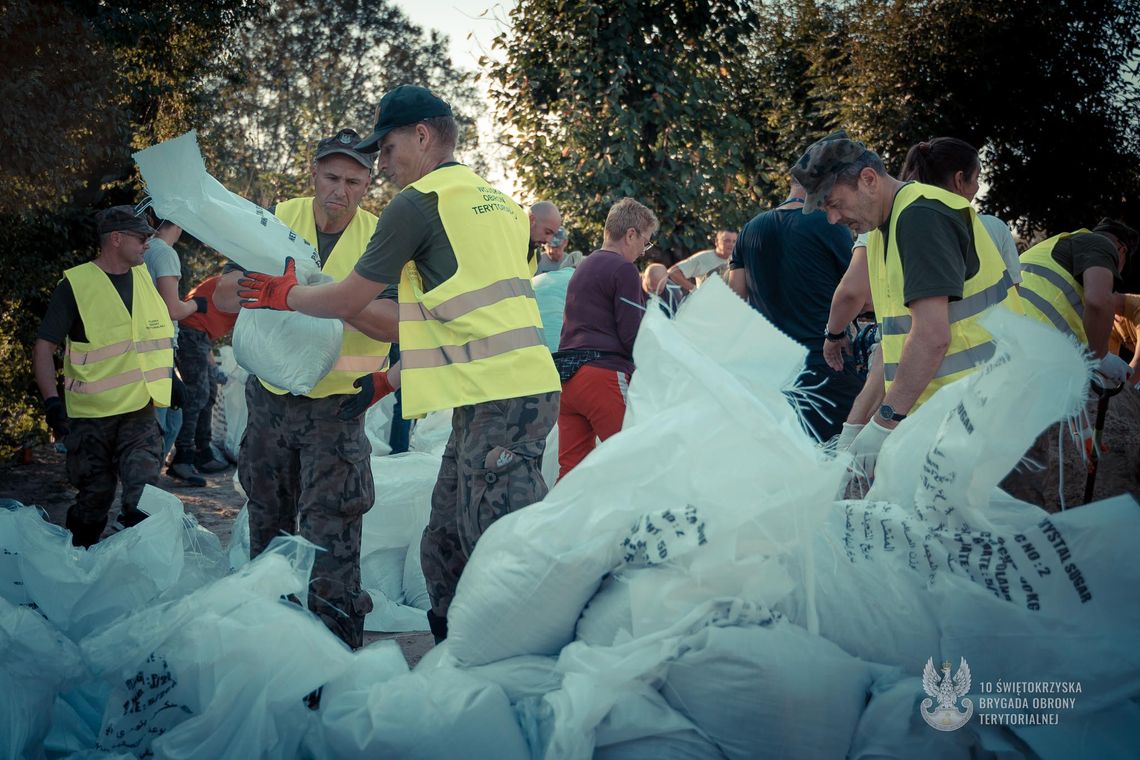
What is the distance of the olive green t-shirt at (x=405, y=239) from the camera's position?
2.78 meters

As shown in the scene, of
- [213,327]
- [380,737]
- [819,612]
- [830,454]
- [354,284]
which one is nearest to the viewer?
[380,737]

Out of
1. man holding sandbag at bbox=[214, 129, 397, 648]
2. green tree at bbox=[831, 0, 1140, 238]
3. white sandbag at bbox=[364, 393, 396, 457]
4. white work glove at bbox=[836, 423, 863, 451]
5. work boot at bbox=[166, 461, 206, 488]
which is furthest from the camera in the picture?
green tree at bbox=[831, 0, 1140, 238]

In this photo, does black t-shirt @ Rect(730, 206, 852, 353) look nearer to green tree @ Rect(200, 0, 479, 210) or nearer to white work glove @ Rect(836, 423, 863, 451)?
white work glove @ Rect(836, 423, 863, 451)

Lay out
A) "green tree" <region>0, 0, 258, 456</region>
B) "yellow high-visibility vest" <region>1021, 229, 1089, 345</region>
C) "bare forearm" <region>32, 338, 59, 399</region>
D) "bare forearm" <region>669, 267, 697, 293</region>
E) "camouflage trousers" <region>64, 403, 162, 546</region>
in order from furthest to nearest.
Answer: "bare forearm" <region>669, 267, 697, 293</region> < "green tree" <region>0, 0, 258, 456</region> < "bare forearm" <region>32, 338, 59, 399</region> < "camouflage trousers" <region>64, 403, 162, 546</region> < "yellow high-visibility vest" <region>1021, 229, 1089, 345</region>

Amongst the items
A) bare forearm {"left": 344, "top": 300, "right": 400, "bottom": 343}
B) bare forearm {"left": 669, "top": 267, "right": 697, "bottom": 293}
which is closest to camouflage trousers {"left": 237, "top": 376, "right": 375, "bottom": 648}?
bare forearm {"left": 344, "top": 300, "right": 400, "bottom": 343}

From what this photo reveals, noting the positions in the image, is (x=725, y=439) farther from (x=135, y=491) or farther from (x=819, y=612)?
(x=135, y=491)

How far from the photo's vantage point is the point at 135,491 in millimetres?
4852

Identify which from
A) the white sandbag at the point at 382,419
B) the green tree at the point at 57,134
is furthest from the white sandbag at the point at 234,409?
the white sandbag at the point at 382,419

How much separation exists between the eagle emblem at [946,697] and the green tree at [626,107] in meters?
8.35

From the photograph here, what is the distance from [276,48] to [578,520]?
2177 cm

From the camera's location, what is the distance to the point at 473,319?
2.82 metres

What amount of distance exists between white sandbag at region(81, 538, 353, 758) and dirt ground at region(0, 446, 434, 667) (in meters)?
3.62

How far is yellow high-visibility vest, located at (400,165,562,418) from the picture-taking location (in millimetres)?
2824

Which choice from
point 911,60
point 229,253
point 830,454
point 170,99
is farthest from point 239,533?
point 911,60
